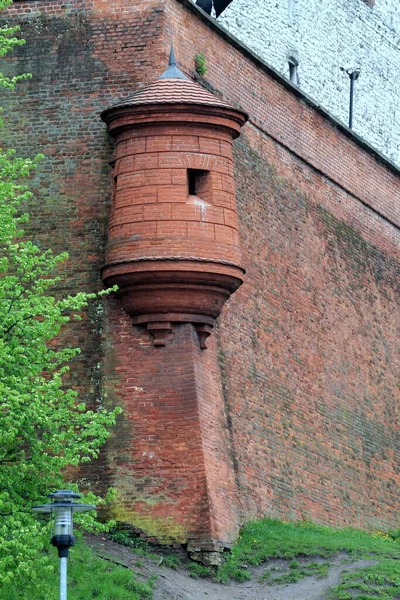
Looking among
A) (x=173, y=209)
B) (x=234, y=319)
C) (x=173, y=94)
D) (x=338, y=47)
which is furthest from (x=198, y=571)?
(x=338, y=47)

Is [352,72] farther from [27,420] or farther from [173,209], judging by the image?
[27,420]

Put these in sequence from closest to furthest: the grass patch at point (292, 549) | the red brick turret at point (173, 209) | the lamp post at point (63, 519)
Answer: the lamp post at point (63, 519)
the grass patch at point (292, 549)
the red brick turret at point (173, 209)

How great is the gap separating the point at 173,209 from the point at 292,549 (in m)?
4.81

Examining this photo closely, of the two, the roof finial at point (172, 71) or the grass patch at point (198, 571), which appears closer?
the grass patch at point (198, 571)

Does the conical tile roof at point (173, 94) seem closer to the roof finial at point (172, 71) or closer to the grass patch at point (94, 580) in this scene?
the roof finial at point (172, 71)

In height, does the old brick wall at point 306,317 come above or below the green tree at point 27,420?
above

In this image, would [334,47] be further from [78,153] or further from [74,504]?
[74,504]

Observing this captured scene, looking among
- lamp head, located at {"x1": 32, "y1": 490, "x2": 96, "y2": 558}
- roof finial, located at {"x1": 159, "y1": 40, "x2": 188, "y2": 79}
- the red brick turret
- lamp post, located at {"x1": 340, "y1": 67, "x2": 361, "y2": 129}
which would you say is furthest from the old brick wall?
lamp head, located at {"x1": 32, "y1": 490, "x2": 96, "y2": 558}

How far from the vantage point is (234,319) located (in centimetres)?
2597

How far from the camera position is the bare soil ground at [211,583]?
2186 centimetres

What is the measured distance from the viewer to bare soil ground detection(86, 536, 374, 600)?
2186 centimetres

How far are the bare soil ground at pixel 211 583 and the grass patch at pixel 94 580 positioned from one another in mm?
361

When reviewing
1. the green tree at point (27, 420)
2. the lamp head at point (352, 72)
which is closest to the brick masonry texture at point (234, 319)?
the green tree at point (27, 420)

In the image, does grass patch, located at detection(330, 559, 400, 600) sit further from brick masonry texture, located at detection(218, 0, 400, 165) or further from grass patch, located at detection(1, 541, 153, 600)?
brick masonry texture, located at detection(218, 0, 400, 165)
